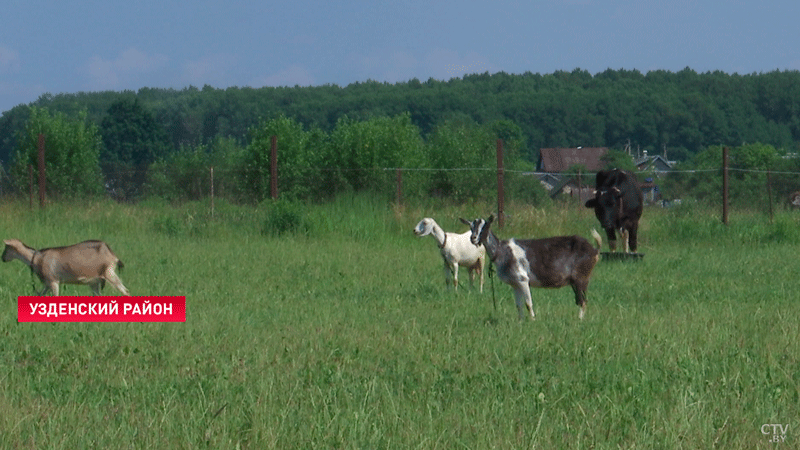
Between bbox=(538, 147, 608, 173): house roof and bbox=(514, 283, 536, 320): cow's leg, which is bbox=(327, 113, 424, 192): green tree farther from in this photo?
bbox=(514, 283, 536, 320): cow's leg

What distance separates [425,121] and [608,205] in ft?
289

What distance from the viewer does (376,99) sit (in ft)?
339

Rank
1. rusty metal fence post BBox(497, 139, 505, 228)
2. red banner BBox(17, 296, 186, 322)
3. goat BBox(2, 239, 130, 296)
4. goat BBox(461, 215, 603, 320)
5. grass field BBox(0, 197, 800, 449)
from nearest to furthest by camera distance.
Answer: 1. grass field BBox(0, 197, 800, 449)
2. goat BBox(461, 215, 603, 320)
3. red banner BBox(17, 296, 186, 322)
4. goat BBox(2, 239, 130, 296)
5. rusty metal fence post BBox(497, 139, 505, 228)

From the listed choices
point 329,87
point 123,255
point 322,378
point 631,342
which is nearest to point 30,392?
point 322,378

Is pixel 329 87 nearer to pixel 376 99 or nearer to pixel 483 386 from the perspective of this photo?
pixel 376 99

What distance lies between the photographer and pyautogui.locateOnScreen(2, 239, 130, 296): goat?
11.0 meters

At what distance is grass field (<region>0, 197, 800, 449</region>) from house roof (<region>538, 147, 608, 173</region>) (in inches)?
3522

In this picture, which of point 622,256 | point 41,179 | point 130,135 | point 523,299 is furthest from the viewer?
point 130,135

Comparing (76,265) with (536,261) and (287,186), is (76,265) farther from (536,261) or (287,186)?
(287,186)

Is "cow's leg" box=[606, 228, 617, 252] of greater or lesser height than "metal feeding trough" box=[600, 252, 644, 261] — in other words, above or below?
above

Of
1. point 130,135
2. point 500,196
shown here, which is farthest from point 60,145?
point 500,196

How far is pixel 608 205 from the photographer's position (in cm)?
1834

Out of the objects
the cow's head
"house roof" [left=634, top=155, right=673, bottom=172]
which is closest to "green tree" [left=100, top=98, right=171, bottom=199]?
"house roof" [left=634, top=155, right=673, bottom=172]

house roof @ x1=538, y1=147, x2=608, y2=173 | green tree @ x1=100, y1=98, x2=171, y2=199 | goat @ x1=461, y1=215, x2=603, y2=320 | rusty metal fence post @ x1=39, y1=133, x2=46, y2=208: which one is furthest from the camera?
house roof @ x1=538, y1=147, x2=608, y2=173
